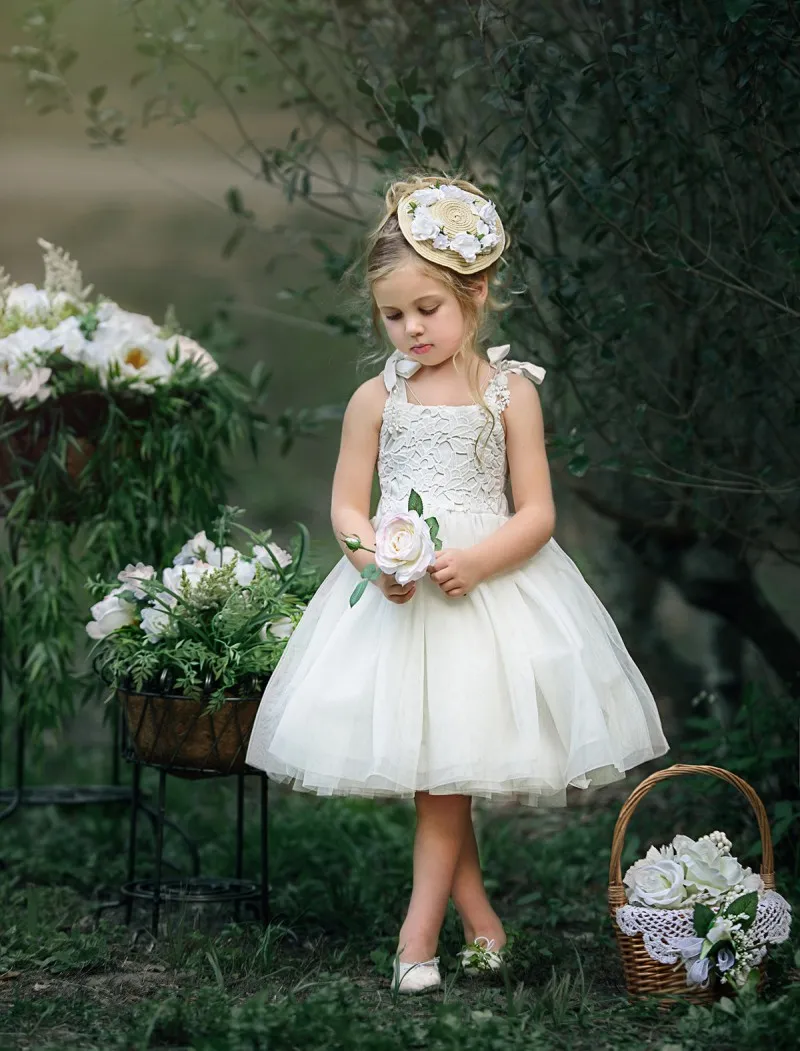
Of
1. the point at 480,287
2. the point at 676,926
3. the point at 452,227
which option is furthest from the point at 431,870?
the point at 452,227

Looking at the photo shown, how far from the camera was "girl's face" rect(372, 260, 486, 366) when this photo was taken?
291cm

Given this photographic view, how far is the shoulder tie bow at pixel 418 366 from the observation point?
306 cm

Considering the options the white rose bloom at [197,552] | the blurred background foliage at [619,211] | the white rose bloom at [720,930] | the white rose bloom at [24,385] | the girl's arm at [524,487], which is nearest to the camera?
the white rose bloom at [720,930]

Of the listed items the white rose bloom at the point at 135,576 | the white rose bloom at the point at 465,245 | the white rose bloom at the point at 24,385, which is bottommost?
the white rose bloom at the point at 135,576

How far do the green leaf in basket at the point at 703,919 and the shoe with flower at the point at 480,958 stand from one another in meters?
0.48

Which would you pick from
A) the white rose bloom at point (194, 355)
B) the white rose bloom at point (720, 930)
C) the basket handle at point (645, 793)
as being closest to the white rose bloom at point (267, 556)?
the white rose bloom at point (194, 355)

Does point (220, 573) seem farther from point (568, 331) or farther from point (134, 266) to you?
point (134, 266)

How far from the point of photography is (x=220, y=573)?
3227 mm

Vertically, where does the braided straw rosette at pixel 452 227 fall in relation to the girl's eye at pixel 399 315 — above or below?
above

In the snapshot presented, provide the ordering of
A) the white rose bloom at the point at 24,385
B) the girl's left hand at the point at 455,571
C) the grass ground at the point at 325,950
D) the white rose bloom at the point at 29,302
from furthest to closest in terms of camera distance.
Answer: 1. the white rose bloom at the point at 29,302
2. the white rose bloom at the point at 24,385
3. the girl's left hand at the point at 455,571
4. the grass ground at the point at 325,950

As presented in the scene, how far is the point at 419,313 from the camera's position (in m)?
2.95

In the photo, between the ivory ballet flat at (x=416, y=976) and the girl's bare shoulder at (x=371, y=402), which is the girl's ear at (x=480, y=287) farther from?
the ivory ballet flat at (x=416, y=976)

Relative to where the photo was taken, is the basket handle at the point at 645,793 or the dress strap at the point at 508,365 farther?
the dress strap at the point at 508,365

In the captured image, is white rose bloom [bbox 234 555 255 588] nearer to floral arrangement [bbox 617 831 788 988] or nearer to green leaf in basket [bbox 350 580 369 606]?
green leaf in basket [bbox 350 580 369 606]
